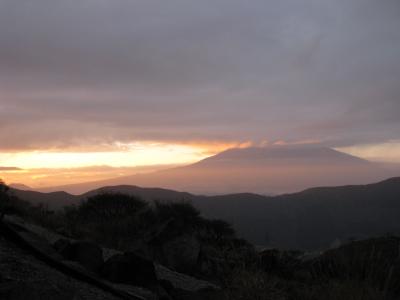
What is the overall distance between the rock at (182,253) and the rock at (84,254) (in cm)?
472

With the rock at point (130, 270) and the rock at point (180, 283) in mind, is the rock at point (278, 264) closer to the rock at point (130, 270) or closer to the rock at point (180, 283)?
the rock at point (180, 283)

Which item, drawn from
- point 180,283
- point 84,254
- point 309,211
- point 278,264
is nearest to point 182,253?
point 278,264

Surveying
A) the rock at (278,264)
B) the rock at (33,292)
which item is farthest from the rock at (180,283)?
the rock at (278,264)

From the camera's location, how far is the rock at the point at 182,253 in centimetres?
1327

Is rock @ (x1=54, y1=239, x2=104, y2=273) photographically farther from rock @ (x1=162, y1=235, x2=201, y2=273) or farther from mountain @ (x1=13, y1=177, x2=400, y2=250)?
mountain @ (x1=13, y1=177, x2=400, y2=250)

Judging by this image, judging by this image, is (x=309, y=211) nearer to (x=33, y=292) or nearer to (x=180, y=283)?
(x=180, y=283)

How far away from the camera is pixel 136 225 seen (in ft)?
61.2

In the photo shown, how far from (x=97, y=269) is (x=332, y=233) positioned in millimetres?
101512

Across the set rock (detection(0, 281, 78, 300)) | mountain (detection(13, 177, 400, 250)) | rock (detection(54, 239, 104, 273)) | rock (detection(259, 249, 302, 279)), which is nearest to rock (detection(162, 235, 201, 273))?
rock (detection(259, 249, 302, 279))

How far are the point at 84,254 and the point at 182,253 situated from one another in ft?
18.4

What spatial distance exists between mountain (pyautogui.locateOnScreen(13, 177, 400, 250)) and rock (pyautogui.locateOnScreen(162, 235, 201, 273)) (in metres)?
74.3

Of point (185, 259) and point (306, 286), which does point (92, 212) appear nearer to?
point (185, 259)

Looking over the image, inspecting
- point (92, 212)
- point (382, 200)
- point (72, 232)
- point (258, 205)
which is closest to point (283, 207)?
point (258, 205)

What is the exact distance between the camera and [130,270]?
814 cm
